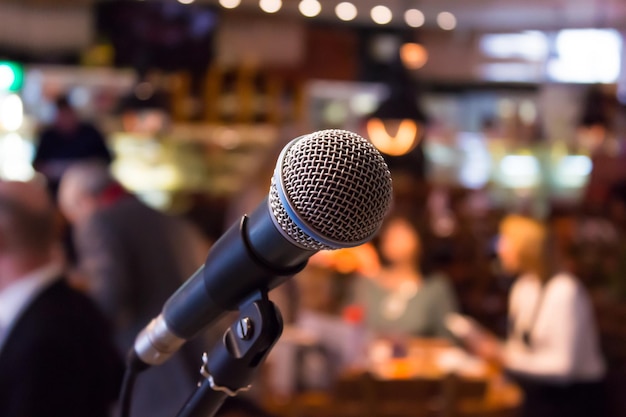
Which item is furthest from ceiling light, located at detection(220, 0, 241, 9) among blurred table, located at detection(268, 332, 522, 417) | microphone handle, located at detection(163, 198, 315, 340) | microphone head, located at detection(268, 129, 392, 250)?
microphone head, located at detection(268, 129, 392, 250)

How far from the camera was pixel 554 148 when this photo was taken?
1097cm

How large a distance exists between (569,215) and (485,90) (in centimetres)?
182

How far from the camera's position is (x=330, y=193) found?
94 centimetres

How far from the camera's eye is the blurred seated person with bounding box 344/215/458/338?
6277 mm

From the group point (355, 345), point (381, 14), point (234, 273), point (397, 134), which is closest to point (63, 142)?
point (397, 134)

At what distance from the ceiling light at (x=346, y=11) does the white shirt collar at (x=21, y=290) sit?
23.1 feet

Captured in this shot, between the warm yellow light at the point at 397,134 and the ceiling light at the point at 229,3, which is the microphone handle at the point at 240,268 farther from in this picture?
the ceiling light at the point at 229,3

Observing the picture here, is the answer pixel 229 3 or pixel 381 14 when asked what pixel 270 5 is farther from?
pixel 381 14

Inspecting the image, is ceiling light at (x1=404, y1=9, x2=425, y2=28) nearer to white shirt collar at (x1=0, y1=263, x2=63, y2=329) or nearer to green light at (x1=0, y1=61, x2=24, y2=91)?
green light at (x1=0, y1=61, x2=24, y2=91)

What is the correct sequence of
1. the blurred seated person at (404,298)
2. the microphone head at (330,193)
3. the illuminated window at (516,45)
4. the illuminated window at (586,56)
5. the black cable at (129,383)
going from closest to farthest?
the microphone head at (330,193) < the black cable at (129,383) < the blurred seated person at (404,298) < the illuminated window at (586,56) < the illuminated window at (516,45)

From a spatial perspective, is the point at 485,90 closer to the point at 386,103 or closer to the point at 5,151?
the point at 386,103

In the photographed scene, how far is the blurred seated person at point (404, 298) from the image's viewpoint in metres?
6.28

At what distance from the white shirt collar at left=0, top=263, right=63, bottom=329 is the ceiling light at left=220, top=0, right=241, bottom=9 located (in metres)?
7.11

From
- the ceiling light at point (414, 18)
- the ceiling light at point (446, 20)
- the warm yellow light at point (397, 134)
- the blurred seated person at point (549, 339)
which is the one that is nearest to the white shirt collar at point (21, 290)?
the blurred seated person at point (549, 339)
